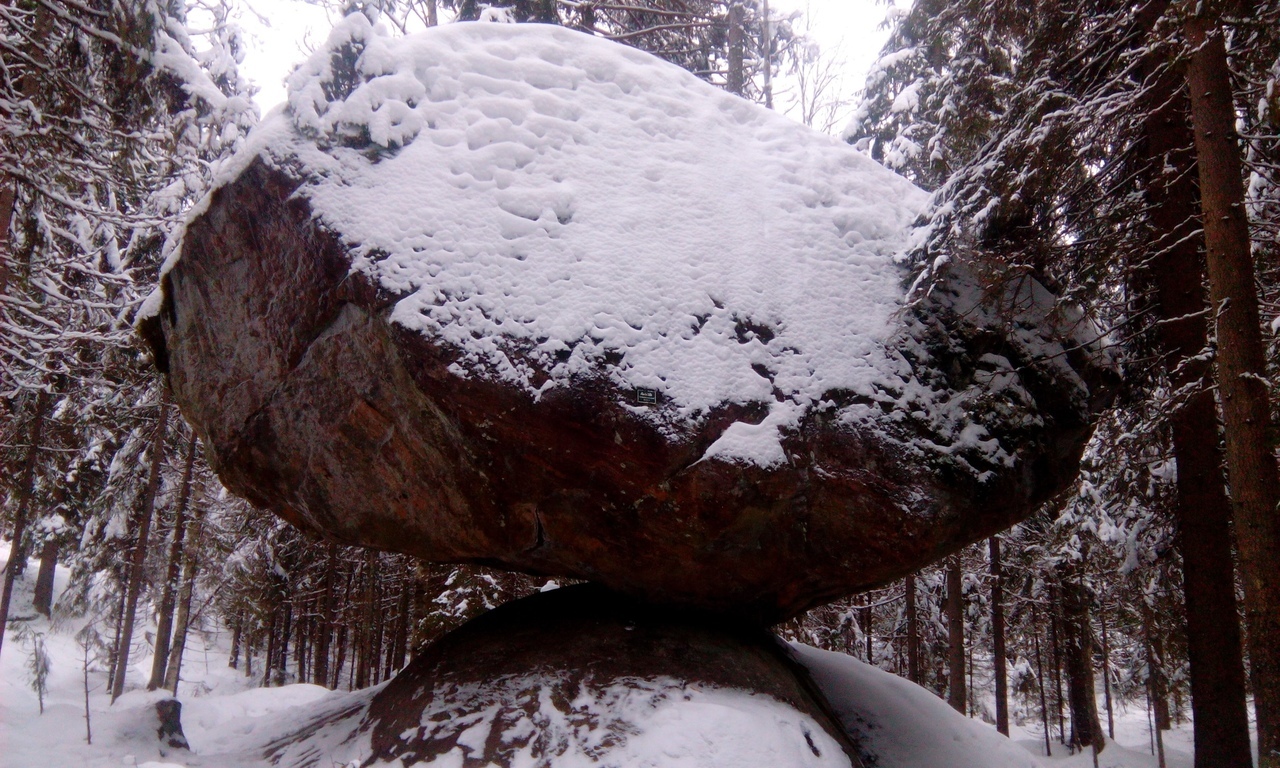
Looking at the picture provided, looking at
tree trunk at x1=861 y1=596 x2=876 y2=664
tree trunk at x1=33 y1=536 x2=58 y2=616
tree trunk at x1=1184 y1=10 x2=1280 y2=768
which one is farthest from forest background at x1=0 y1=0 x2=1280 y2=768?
tree trunk at x1=33 y1=536 x2=58 y2=616

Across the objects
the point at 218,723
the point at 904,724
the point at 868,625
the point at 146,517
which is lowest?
the point at 218,723

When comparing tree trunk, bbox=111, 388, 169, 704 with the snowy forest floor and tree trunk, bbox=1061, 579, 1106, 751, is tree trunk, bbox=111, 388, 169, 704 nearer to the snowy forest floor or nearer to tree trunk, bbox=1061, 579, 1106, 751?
the snowy forest floor

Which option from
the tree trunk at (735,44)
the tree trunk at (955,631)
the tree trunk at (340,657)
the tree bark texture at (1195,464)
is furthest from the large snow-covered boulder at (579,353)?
the tree trunk at (340,657)

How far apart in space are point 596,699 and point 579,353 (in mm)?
2424

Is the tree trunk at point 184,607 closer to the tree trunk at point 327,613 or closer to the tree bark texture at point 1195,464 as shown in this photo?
the tree trunk at point 327,613

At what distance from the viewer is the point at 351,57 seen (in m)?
6.46

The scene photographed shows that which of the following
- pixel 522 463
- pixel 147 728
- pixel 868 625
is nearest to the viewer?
pixel 522 463

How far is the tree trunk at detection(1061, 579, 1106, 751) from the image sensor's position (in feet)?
42.8

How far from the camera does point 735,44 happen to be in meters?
14.8

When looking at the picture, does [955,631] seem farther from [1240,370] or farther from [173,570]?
[173,570]

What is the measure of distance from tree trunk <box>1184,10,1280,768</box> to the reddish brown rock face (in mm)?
1361

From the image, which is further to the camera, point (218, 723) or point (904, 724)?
point (218, 723)

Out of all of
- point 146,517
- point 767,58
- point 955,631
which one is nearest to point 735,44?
point 767,58

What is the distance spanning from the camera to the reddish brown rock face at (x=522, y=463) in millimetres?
5328
